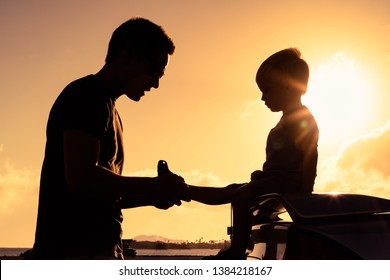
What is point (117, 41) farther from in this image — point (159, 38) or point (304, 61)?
point (304, 61)

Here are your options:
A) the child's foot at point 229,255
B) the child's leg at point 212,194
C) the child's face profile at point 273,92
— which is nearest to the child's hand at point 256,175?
the child's leg at point 212,194

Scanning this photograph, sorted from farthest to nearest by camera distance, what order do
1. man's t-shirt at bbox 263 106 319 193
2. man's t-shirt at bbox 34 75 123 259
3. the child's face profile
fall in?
the child's face profile
man's t-shirt at bbox 263 106 319 193
man's t-shirt at bbox 34 75 123 259

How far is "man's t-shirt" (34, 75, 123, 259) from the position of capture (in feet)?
10.4

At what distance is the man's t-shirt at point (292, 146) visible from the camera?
500 cm

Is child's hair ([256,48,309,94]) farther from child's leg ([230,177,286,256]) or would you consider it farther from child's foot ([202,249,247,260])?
child's foot ([202,249,247,260])

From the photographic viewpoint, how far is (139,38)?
3768mm

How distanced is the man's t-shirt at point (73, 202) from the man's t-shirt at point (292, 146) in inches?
85.8

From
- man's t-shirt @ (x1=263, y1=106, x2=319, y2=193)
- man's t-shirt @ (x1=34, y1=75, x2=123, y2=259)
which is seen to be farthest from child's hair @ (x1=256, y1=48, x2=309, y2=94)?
man's t-shirt @ (x1=34, y1=75, x2=123, y2=259)

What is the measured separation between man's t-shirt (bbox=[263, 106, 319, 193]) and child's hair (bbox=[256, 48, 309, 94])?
1.36ft

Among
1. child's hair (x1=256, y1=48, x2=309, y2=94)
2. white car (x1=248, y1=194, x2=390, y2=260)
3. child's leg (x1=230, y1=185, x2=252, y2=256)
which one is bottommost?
white car (x1=248, y1=194, x2=390, y2=260)

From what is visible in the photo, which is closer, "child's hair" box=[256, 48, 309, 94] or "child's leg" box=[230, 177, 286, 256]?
"child's leg" box=[230, 177, 286, 256]

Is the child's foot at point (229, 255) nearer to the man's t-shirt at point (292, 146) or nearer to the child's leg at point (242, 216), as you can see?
the child's leg at point (242, 216)

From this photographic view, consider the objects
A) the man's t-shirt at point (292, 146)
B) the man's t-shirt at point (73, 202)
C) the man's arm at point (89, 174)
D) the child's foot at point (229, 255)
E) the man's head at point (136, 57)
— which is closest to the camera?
the man's arm at point (89, 174)
